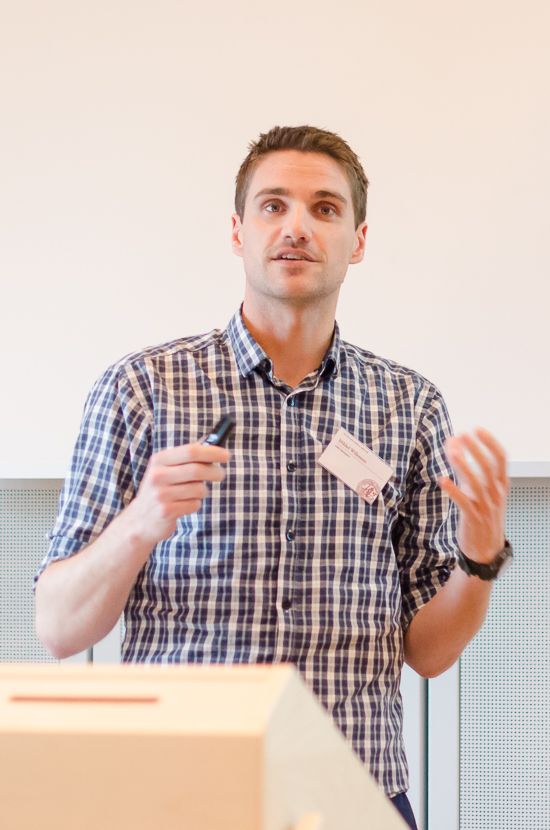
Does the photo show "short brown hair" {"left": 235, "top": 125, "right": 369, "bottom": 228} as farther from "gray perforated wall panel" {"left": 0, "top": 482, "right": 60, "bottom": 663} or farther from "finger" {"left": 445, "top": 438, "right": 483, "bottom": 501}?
"gray perforated wall panel" {"left": 0, "top": 482, "right": 60, "bottom": 663}

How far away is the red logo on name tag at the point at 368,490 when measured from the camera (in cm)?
143

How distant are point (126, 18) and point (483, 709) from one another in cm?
227

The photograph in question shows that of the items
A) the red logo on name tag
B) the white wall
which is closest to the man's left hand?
the red logo on name tag

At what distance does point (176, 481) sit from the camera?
3.15 feet

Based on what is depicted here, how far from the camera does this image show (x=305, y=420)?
1.47 meters

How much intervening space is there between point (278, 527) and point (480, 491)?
411 mm

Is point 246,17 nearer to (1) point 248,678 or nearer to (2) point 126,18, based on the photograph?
(2) point 126,18

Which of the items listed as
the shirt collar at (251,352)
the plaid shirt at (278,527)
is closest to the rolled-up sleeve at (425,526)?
the plaid shirt at (278,527)

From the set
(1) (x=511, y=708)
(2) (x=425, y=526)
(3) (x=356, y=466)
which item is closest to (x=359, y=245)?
(3) (x=356, y=466)

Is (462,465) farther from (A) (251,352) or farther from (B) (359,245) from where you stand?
(B) (359,245)

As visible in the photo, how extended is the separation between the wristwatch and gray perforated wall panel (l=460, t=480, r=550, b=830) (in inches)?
34.5

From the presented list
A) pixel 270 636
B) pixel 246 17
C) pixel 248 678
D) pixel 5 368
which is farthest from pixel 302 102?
pixel 248 678

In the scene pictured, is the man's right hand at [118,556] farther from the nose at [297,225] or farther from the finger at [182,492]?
the nose at [297,225]

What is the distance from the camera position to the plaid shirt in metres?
1.32
